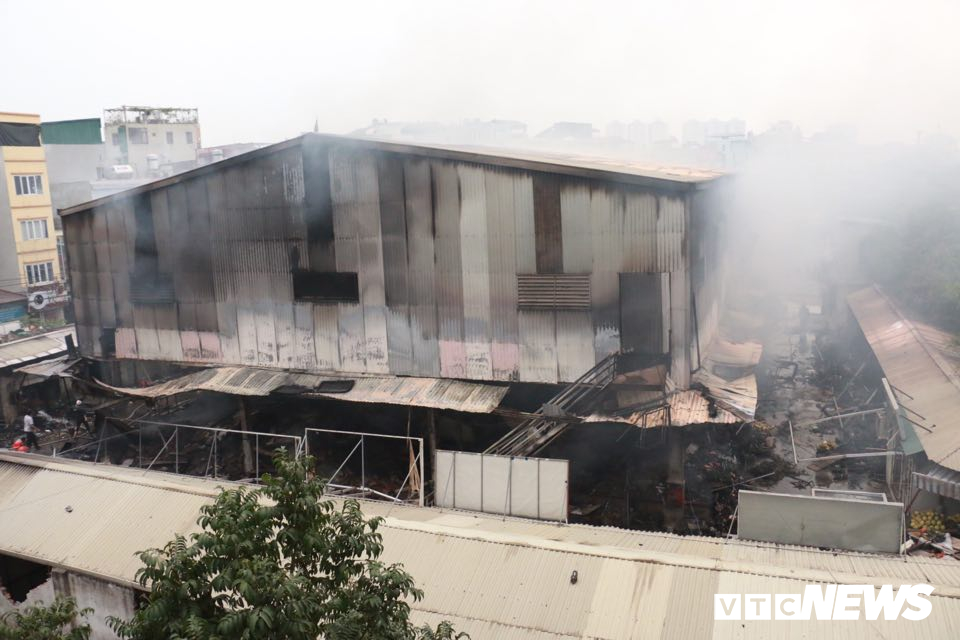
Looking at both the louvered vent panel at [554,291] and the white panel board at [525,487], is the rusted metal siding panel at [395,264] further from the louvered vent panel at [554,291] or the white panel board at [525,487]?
the white panel board at [525,487]

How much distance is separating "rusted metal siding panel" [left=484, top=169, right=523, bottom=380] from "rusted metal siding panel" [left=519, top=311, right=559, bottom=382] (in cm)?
13

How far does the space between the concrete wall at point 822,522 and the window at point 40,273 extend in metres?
31.6

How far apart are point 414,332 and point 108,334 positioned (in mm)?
8120

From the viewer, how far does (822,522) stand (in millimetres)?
10367

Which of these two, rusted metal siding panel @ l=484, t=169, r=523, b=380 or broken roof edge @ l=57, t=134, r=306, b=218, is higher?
broken roof edge @ l=57, t=134, r=306, b=218

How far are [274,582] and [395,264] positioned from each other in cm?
1091

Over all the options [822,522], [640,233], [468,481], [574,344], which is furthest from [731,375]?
[468,481]

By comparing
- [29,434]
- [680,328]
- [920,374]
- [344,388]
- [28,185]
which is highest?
[28,185]

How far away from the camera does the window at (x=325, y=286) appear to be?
15880 millimetres

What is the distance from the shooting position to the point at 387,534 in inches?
414

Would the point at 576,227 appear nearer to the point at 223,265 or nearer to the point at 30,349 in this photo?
the point at 223,265

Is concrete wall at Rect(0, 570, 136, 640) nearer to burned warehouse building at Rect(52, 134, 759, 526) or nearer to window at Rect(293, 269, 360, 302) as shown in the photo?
burned warehouse building at Rect(52, 134, 759, 526)

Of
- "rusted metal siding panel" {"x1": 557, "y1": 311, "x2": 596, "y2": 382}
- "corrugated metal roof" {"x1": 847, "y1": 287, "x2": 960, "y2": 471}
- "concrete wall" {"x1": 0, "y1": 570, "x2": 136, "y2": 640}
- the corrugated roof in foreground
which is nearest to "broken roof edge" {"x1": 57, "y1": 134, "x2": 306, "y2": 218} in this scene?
"rusted metal siding panel" {"x1": 557, "y1": 311, "x2": 596, "y2": 382}

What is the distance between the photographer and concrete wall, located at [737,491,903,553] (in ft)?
33.0
